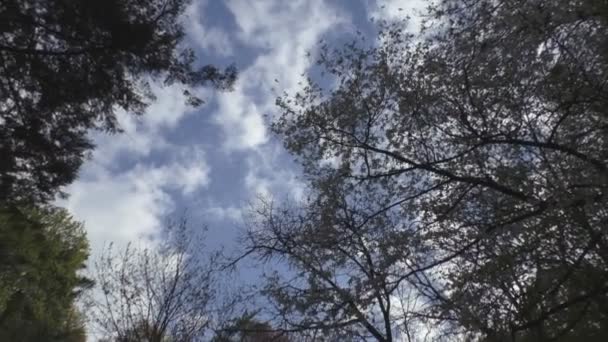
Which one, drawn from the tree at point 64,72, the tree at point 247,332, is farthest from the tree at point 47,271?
the tree at point 64,72

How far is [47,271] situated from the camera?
16.5 m

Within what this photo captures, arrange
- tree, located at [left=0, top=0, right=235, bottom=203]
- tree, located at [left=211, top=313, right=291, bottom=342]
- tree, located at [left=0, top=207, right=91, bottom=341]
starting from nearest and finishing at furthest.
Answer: tree, located at [left=0, top=0, right=235, bottom=203] → tree, located at [left=211, top=313, right=291, bottom=342] → tree, located at [left=0, top=207, right=91, bottom=341]

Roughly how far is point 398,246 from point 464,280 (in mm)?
844

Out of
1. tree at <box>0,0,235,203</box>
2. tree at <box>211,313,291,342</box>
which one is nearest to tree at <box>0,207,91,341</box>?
tree at <box>211,313,291,342</box>

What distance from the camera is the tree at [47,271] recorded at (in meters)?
12.0

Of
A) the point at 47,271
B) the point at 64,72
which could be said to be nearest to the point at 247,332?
the point at 64,72

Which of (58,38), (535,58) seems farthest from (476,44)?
(58,38)

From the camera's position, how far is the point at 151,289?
30.6 feet

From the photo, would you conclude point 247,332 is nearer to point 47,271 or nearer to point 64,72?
point 64,72

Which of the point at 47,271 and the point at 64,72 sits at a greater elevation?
the point at 47,271

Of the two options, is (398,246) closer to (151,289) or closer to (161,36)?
(161,36)

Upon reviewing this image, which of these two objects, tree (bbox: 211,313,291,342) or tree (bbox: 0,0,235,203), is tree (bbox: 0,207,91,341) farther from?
tree (bbox: 0,0,235,203)

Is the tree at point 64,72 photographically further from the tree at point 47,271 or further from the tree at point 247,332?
the tree at point 47,271

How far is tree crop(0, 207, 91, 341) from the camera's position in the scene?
39.5 ft
